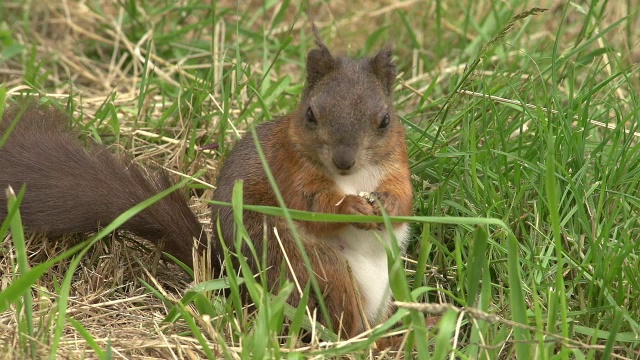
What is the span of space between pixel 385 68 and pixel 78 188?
986mm

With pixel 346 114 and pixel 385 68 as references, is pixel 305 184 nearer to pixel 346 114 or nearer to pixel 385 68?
pixel 346 114

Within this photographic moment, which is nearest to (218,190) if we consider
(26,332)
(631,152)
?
(26,332)

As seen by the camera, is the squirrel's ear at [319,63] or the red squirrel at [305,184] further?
the squirrel's ear at [319,63]

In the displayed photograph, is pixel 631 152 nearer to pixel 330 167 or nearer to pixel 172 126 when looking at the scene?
pixel 330 167

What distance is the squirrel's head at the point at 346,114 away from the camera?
2.83m

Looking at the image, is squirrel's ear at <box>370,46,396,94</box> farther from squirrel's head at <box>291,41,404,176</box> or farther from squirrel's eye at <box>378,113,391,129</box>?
squirrel's eye at <box>378,113,391,129</box>

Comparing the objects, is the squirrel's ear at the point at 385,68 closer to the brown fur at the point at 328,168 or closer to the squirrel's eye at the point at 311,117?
the brown fur at the point at 328,168

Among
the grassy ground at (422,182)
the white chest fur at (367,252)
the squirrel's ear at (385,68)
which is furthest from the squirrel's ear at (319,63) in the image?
the grassy ground at (422,182)

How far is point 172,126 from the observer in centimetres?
421

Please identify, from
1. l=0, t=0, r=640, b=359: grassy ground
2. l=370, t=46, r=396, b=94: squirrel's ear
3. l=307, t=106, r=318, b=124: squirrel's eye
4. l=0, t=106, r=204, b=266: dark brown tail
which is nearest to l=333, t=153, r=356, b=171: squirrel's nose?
l=307, t=106, r=318, b=124: squirrel's eye

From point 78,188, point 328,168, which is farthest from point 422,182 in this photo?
point 78,188

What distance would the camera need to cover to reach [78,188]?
302 centimetres

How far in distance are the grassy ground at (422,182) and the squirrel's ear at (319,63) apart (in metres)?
0.55

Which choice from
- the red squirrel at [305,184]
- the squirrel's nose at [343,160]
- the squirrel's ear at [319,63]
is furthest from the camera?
the squirrel's ear at [319,63]
